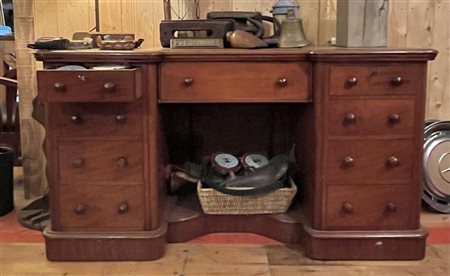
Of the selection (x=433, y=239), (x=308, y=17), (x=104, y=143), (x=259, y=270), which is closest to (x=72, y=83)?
(x=104, y=143)

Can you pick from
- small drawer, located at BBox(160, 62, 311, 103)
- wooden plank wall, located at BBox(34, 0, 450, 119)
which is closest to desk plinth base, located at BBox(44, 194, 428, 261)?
small drawer, located at BBox(160, 62, 311, 103)

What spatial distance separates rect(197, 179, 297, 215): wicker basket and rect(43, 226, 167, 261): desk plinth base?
0.94 feet

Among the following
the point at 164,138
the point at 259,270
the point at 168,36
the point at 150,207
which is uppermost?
the point at 168,36

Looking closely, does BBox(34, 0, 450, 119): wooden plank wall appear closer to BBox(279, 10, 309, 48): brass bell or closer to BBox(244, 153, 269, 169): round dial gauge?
BBox(279, 10, 309, 48): brass bell

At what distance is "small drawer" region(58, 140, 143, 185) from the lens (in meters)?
2.09

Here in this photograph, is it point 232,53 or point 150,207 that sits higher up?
point 232,53

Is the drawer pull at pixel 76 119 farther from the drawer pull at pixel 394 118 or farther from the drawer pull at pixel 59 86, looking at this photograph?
the drawer pull at pixel 394 118

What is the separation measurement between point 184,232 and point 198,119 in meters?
0.60

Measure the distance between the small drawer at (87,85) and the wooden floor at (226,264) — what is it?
0.62m

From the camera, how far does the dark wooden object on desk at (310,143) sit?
2.06 m

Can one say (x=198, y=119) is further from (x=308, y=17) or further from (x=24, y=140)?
(x=24, y=140)

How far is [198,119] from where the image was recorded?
107 inches

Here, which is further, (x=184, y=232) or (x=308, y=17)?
(x=308, y=17)

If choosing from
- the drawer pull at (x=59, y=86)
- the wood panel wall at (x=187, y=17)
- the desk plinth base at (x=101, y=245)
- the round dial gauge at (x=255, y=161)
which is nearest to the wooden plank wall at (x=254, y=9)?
the wood panel wall at (x=187, y=17)
